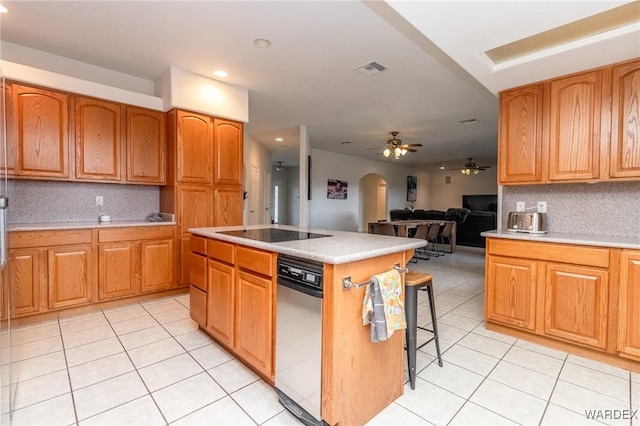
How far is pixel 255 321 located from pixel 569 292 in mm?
2334

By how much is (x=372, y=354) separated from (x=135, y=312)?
8.72ft

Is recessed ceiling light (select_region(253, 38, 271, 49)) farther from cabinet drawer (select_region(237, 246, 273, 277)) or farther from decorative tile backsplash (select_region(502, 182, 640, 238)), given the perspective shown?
decorative tile backsplash (select_region(502, 182, 640, 238))

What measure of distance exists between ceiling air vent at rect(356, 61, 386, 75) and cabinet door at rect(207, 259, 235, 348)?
2533 millimetres

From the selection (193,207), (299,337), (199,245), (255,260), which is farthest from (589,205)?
(193,207)

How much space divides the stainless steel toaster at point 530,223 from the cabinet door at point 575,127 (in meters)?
0.35

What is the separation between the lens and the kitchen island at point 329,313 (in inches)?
54.9

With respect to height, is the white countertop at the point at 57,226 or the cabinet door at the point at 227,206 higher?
the cabinet door at the point at 227,206

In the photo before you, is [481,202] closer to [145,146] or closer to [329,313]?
[145,146]

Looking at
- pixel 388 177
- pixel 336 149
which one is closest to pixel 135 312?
pixel 336 149

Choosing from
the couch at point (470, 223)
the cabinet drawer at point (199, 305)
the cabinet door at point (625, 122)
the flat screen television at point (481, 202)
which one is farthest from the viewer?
the flat screen television at point (481, 202)

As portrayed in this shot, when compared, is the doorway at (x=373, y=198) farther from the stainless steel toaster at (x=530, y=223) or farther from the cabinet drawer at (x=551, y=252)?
the cabinet drawer at (x=551, y=252)

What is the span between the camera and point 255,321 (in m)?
1.82

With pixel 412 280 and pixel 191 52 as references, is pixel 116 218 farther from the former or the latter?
pixel 412 280

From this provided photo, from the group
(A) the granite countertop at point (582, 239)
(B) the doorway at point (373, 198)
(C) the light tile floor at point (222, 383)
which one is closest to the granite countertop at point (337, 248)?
(C) the light tile floor at point (222, 383)
